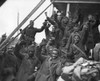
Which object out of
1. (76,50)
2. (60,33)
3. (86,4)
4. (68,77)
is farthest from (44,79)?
(86,4)

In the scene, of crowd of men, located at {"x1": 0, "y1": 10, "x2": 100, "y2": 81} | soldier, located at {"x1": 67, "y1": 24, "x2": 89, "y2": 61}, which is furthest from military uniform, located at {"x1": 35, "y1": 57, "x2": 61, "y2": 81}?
soldier, located at {"x1": 67, "y1": 24, "x2": 89, "y2": 61}

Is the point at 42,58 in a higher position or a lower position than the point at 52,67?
higher

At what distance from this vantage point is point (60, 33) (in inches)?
669

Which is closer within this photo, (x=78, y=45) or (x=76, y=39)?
(x=76, y=39)

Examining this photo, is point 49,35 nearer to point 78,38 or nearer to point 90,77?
point 78,38

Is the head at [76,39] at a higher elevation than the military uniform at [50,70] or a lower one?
higher

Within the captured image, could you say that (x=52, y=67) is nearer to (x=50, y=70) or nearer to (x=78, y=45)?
(x=50, y=70)

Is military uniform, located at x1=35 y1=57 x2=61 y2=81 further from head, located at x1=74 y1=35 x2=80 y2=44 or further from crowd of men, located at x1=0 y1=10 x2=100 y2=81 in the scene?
head, located at x1=74 y1=35 x2=80 y2=44

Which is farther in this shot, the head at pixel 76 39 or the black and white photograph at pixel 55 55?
the head at pixel 76 39

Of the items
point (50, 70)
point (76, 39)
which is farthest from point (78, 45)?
point (50, 70)

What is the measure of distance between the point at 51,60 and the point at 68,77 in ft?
14.1

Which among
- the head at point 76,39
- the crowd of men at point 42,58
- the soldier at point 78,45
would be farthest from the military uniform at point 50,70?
the head at point 76,39

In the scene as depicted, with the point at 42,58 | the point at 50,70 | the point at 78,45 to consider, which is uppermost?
the point at 78,45

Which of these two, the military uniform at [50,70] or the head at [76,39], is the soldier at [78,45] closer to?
the head at [76,39]
